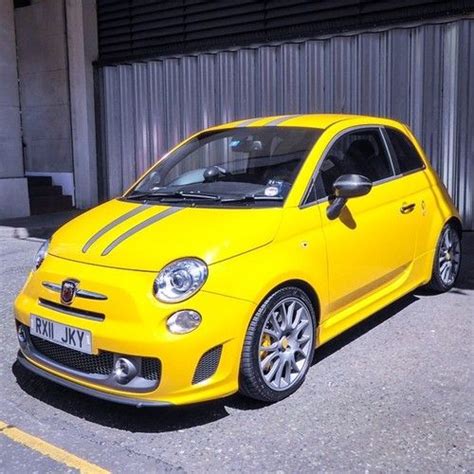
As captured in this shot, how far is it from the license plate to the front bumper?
38 millimetres

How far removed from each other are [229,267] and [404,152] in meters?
2.45

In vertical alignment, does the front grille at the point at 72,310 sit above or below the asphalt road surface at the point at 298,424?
above

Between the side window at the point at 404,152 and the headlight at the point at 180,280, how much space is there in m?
2.35

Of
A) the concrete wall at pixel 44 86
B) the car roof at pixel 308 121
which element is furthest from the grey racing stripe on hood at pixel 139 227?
the concrete wall at pixel 44 86

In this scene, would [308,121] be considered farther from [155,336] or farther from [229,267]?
[155,336]

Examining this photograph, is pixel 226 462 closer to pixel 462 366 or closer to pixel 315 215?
pixel 315 215

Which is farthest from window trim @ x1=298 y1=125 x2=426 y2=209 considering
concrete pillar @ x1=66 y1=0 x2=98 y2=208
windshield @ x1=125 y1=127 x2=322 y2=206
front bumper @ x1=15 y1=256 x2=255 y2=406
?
concrete pillar @ x1=66 y1=0 x2=98 y2=208

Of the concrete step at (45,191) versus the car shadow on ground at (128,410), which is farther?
the concrete step at (45,191)

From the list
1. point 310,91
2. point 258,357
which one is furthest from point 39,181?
point 258,357

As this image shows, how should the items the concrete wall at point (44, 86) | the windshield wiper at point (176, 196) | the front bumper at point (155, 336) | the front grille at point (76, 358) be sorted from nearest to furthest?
the front bumper at point (155, 336), the front grille at point (76, 358), the windshield wiper at point (176, 196), the concrete wall at point (44, 86)

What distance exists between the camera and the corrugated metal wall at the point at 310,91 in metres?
8.42

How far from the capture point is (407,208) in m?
4.81

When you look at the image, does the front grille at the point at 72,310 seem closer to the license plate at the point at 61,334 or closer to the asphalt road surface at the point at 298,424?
the license plate at the point at 61,334

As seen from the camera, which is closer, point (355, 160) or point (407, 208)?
point (355, 160)
